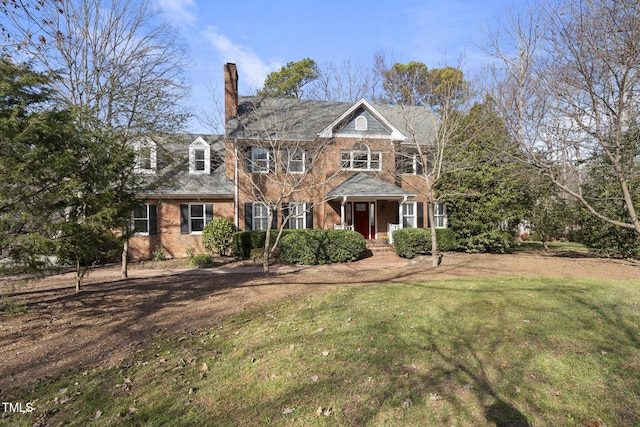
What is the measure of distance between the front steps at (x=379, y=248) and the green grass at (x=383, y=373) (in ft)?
31.4

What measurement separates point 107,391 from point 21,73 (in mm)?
5454

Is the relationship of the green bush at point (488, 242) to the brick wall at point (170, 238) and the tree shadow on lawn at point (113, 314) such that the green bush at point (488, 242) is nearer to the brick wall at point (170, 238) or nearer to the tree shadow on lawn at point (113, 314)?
the tree shadow on lawn at point (113, 314)

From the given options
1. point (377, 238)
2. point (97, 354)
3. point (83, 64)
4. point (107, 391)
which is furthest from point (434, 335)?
point (83, 64)

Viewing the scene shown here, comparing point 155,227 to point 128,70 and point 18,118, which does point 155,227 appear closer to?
point 128,70

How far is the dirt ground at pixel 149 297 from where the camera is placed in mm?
5268

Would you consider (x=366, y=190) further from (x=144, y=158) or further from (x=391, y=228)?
(x=144, y=158)

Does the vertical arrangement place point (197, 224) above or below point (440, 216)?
below

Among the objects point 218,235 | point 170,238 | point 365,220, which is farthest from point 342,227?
point 170,238

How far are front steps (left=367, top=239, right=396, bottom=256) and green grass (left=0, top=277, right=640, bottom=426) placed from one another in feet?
31.4

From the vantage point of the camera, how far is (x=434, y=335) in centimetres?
527

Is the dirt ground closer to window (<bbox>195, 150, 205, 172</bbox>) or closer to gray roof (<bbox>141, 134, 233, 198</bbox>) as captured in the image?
gray roof (<bbox>141, 134, 233, 198</bbox>)

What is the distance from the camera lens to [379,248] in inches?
652

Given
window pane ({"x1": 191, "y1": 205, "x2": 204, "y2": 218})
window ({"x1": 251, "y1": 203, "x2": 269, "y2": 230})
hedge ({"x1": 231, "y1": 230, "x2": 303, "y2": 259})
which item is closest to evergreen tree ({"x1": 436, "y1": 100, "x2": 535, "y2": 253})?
hedge ({"x1": 231, "y1": 230, "x2": 303, "y2": 259})

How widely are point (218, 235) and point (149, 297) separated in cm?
751
